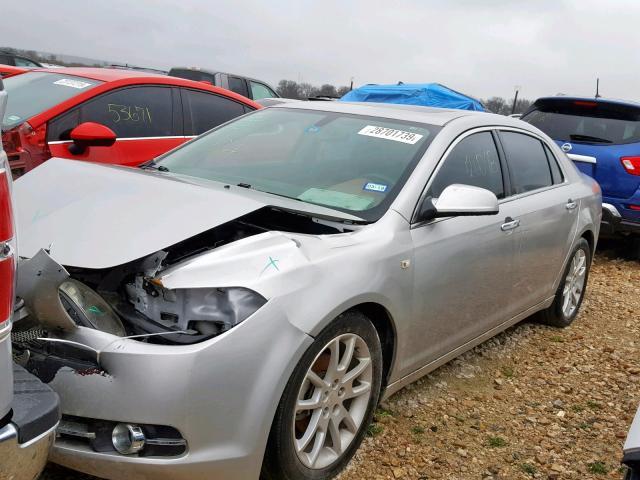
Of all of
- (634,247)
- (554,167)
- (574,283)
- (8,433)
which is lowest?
(634,247)

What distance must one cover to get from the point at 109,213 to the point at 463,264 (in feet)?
5.62

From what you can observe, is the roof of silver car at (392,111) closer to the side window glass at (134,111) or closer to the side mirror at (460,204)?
the side mirror at (460,204)

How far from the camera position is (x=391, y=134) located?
3449mm

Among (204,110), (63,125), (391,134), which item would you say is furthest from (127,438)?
(204,110)

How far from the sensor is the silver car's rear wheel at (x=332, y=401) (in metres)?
2.51

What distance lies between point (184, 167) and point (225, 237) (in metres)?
0.94

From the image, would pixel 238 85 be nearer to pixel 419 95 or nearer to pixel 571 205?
pixel 419 95

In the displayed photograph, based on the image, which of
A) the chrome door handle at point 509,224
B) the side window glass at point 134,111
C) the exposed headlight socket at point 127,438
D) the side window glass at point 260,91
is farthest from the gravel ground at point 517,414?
the side window glass at point 260,91

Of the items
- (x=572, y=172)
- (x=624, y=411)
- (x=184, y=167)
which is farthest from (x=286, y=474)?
(x=572, y=172)

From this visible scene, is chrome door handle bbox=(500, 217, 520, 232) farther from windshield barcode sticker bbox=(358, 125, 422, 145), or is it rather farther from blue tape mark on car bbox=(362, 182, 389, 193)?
blue tape mark on car bbox=(362, 182, 389, 193)

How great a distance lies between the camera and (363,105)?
3.93 m

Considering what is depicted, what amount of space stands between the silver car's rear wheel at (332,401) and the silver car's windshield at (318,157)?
0.63 m

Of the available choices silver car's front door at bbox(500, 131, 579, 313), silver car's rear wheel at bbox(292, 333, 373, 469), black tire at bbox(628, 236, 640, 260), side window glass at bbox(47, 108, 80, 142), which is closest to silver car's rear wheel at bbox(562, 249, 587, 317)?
silver car's front door at bbox(500, 131, 579, 313)

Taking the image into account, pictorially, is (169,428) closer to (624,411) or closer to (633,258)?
(624,411)
